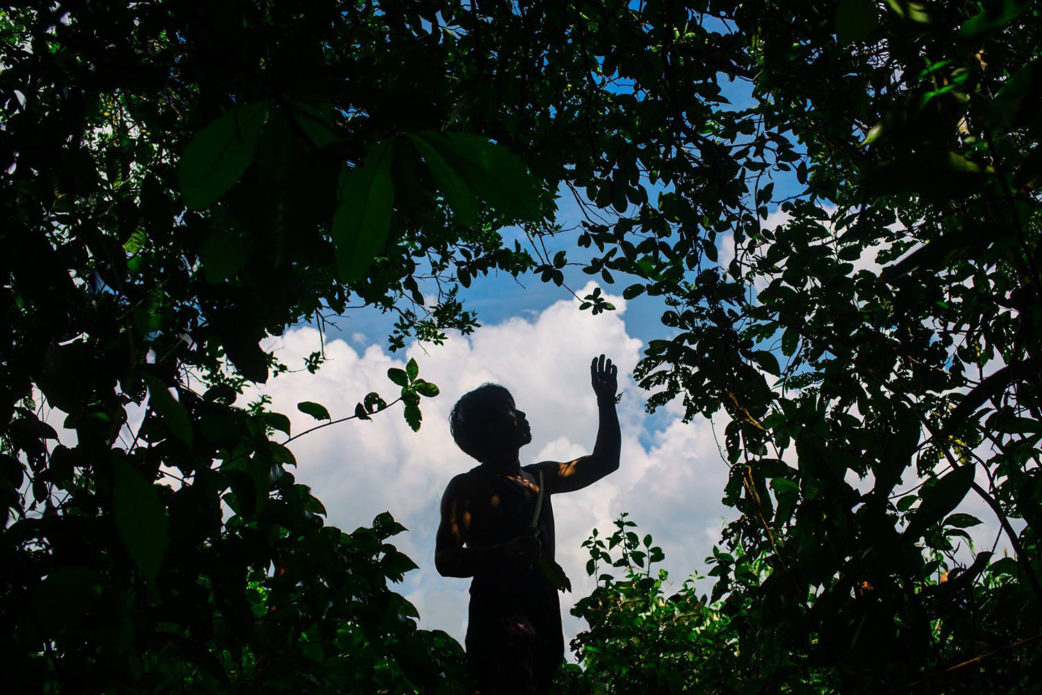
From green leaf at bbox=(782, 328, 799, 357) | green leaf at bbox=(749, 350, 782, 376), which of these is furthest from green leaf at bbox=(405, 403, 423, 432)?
green leaf at bbox=(782, 328, 799, 357)

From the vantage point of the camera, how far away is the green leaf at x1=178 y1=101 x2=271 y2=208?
17.8 inches

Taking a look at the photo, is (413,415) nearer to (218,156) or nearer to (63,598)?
(63,598)

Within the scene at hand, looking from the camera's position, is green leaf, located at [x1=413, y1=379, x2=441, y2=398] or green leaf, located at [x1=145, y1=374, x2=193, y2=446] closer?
green leaf, located at [x1=145, y1=374, x2=193, y2=446]

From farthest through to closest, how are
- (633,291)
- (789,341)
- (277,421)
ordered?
(633,291), (789,341), (277,421)

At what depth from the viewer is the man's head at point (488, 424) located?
3.59 m

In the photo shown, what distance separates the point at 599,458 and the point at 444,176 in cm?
326

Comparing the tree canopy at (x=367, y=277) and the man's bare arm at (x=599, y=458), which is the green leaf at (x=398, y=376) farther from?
the man's bare arm at (x=599, y=458)

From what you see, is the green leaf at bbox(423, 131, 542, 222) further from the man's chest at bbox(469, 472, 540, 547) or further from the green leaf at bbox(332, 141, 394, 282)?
the man's chest at bbox(469, 472, 540, 547)

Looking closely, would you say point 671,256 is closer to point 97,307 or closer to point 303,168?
point 97,307

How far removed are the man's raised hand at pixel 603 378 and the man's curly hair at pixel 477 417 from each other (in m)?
0.49

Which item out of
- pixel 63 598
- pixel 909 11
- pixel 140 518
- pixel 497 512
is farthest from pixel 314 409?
pixel 497 512

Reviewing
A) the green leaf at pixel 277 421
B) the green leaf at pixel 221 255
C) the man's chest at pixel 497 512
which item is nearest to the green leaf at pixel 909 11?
the green leaf at pixel 221 255

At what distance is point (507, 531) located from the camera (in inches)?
130

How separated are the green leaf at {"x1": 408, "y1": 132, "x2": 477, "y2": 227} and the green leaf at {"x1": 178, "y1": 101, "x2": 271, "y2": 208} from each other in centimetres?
11
